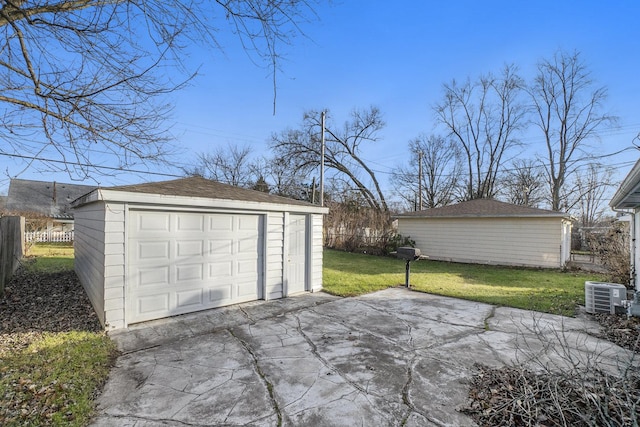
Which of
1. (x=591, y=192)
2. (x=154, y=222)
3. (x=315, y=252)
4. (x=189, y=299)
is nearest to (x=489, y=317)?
(x=315, y=252)

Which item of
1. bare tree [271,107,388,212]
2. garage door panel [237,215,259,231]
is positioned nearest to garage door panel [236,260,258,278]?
garage door panel [237,215,259,231]

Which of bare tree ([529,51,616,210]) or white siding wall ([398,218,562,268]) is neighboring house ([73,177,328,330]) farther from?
bare tree ([529,51,616,210])

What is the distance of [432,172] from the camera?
79.4ft

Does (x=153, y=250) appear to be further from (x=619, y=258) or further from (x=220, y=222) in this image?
(x=619, y=258)

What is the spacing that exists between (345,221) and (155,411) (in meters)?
15.7

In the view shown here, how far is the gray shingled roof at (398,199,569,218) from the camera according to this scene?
455 inches

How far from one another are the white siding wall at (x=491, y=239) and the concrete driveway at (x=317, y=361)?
7423mm

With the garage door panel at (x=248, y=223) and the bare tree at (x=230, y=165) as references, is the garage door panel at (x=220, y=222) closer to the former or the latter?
the garage door panel at (x=248, y=223)

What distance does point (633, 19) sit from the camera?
6883mm

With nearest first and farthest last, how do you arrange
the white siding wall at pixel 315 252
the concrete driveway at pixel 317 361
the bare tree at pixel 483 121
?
the concrete driveway at pixel 317 361 < the white siding wall at pixel 315 252 < the bare tree at pixel 483 121

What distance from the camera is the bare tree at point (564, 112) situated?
19.7m

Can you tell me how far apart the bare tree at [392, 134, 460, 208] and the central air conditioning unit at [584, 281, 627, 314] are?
18.4 m

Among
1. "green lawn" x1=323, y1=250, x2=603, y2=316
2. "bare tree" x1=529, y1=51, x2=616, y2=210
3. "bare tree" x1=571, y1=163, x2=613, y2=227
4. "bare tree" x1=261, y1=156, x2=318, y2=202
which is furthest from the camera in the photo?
"bare tree" x1=261, y1=156, x2=318, y2=202

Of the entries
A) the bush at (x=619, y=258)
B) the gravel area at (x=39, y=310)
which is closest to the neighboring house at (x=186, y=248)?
the gravel area at (x=39, y=310)
